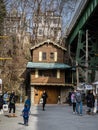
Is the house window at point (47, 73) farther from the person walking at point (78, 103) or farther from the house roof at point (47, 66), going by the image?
the person walking at point (78, 103)

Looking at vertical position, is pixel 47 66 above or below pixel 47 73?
above

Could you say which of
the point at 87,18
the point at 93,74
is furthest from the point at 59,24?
the point at 87,18

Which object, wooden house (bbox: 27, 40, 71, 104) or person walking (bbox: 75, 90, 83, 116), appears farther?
wooden house (bbox: 27, 40, 71, 104)

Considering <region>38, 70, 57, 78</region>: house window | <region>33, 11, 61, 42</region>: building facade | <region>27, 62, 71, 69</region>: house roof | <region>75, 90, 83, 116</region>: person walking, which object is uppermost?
<region>33, 11, 61, 42</region>: building facade

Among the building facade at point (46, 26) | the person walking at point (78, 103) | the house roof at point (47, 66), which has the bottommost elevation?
the person walking at point (78, 103)

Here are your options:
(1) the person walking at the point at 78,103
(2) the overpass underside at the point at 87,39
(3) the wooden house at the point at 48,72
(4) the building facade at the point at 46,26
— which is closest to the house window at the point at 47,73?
(3) the wooden house at the point at 48,72

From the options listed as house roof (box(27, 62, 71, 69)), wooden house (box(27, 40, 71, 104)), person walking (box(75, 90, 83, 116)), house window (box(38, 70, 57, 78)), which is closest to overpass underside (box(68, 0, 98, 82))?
house roof (box(27, 62, 71, 69))

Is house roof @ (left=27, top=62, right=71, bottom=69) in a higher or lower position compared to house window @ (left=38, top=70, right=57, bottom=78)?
higher

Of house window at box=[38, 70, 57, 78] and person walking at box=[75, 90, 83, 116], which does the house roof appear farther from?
person walking at box=[75, 90, 83, 116]

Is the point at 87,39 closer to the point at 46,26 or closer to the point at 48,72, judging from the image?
the point at 48,72

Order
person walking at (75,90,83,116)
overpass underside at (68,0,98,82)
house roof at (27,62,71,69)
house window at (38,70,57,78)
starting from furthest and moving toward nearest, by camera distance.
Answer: house window at (38,70,57,78) → house roof at (27,62,71,69) → overpass underside at (68,0,98,82) → person walking at (75,90,83,116)

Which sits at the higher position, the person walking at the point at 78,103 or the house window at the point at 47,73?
the house window at the point at 47,73

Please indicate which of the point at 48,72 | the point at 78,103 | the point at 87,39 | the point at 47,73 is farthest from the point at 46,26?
the point at 78,103

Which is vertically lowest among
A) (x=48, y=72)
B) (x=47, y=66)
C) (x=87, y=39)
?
(x=48, y=72)
